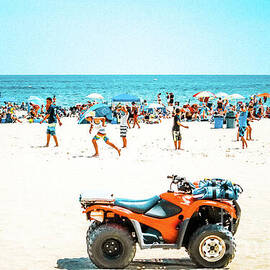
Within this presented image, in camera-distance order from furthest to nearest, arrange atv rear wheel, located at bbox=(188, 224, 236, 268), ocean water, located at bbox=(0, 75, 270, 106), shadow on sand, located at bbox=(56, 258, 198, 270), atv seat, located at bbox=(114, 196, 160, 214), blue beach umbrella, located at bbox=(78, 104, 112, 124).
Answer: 1. ocean water, located at bbox=(0, 75, 270, 106)
2. blue beach umbrella, located at bbox=(78, 104, 112, 124)
3. shadow on sand, located at bbox=(56, 258, 198, 270)
4. atv seat, located at bbox=(114, 196, 160, 214)
5. atv rear wheel, located at bbox=(188, 224, 236, 268)

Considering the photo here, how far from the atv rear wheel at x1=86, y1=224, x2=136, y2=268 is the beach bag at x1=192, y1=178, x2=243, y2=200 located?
856 mm

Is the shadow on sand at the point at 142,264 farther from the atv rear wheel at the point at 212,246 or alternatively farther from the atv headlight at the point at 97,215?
the atv headlight at the point at 97,215

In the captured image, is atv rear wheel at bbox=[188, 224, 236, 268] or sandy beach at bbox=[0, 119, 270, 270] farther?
sandy beach at bbox=[0, 119, 270, 270]

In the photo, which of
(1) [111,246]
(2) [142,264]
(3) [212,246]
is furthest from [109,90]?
(3) [212,246]

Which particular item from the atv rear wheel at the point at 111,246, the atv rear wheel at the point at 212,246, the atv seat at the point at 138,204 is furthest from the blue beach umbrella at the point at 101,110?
the atv rear wheel at the point at 212,246

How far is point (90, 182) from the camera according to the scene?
8867mm

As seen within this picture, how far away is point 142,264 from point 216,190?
3.86ft

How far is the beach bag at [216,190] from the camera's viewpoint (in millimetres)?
4227

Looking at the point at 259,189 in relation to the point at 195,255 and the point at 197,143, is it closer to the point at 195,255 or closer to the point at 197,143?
the point at 195,255

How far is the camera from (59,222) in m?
6.05

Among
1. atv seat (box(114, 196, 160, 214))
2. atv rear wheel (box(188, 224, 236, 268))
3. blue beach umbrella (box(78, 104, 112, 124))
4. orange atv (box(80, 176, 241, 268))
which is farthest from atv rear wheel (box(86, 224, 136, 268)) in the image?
blue beach umbrella (box(78, 104, 112, 124))

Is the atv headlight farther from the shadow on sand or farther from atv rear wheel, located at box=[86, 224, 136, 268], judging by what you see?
the shadow on sand

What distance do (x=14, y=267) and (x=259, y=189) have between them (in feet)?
17.5

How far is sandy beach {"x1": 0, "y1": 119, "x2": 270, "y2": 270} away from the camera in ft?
15.9
